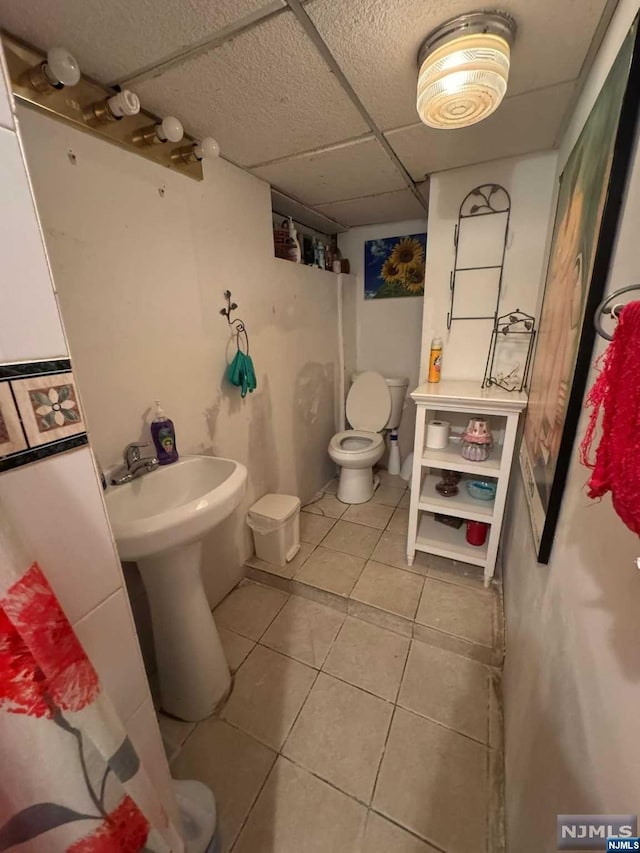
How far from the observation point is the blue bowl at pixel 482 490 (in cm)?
171

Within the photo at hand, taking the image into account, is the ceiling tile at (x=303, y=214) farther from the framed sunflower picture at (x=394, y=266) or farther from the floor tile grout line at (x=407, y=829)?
the floor tile grout line at (x=407, y=829)

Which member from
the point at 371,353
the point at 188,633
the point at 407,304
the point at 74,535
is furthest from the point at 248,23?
the point at 371,353

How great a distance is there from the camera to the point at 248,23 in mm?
778

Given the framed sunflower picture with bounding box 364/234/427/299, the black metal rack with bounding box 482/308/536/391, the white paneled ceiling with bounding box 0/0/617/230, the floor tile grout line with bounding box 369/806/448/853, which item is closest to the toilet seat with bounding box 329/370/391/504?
the framed sunflower picture with bounding box 364/234/427/299

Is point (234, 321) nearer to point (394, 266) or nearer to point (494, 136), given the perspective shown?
point (494, 136)

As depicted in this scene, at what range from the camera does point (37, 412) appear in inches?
18.9

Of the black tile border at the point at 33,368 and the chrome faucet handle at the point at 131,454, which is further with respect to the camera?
the chrome faucet handle at the point at 131,454

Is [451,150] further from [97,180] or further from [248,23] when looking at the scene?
[97,180]

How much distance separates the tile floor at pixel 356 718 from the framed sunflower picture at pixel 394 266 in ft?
6.45

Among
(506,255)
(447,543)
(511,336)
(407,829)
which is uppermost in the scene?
(506,255)

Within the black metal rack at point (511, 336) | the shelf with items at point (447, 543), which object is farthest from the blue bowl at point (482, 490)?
the black metal rack at point (511, 336)

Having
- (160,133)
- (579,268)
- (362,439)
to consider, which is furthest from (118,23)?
(362,439)

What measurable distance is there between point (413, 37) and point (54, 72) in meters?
0.88

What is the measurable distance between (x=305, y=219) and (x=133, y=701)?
2536 millimetres
